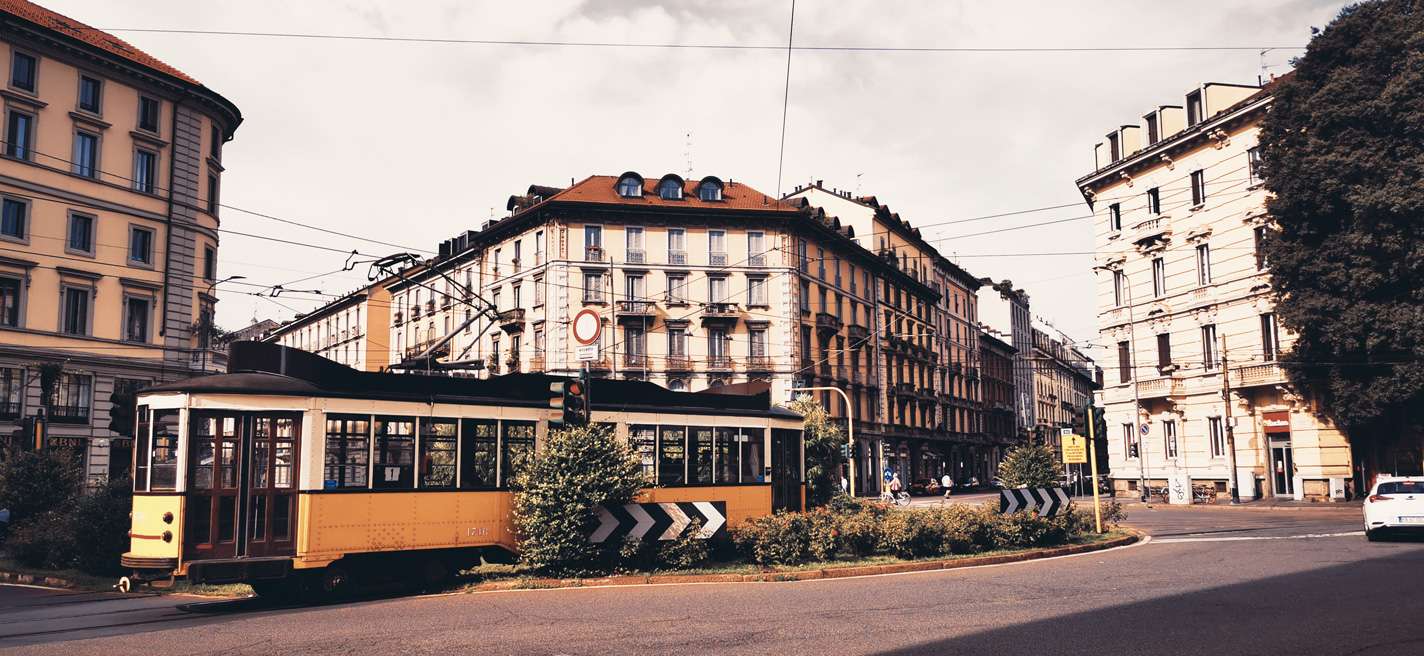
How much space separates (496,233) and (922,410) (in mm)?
33712

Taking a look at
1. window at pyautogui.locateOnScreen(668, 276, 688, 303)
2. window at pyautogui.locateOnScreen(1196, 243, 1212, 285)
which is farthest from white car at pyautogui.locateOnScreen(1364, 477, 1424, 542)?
window at pyautogui.locateOnScreen(668, 276, 688, 303)

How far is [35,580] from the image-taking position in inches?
696

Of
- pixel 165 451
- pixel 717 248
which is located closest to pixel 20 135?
pixel 165 451

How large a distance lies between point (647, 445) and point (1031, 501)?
7.74 meters

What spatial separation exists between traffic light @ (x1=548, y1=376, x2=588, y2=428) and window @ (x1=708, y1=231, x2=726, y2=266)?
126 feet

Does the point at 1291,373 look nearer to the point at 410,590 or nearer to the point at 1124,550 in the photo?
the point at 1124,550

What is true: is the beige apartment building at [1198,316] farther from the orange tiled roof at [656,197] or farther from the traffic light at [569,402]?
the traffic light at [569,402]

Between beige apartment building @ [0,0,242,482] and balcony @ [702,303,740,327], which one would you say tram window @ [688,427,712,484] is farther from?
balcony @ [702,303,740,327]

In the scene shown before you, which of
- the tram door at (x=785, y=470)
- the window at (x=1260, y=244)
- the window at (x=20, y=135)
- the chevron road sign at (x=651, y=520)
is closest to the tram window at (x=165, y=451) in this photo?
the chevron road sign at (x=651, y=520)

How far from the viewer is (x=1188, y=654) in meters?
8.23

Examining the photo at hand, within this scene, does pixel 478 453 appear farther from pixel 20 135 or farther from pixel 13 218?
pixel 20 135

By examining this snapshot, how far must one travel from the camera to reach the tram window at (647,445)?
16500mm

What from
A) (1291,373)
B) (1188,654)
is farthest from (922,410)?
(1188,654)

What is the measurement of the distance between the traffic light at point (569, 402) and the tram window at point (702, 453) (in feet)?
8.74
